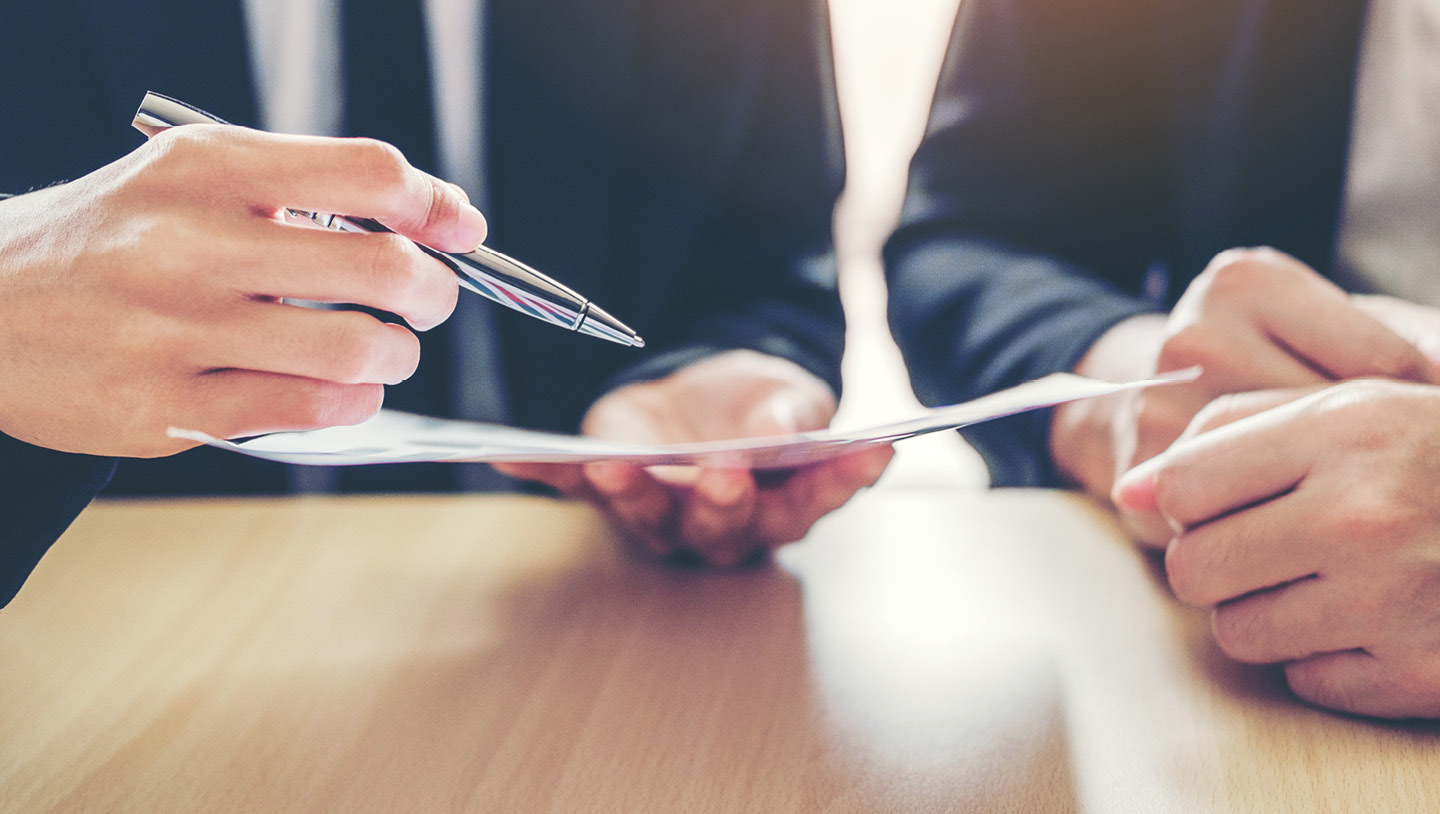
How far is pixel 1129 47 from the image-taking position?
714mm

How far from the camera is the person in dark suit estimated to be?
0.30 m

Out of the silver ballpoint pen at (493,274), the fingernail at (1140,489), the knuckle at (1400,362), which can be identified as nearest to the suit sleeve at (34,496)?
the silver ballpoint pen at (493,274)

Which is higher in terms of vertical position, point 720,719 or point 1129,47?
point 1129,47

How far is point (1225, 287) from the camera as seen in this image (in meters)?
0.38

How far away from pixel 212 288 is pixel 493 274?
84mm

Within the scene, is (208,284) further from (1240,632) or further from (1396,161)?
(1396,161)

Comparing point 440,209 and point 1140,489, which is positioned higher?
point 440,209

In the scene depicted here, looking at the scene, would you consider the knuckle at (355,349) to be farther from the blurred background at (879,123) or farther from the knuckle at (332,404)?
the blurred background at (879,123)

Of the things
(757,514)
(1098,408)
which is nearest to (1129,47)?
(1098,408)

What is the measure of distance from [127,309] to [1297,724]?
1.33ft

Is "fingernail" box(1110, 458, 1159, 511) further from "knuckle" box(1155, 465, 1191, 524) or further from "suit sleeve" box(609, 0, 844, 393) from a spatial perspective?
"suit sleeve" box(609, 0, 844, 393)

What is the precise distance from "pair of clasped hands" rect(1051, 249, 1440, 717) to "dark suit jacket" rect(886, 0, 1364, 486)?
0.82ft

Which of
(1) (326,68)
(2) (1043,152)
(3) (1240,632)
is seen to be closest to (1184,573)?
(3) (1240,632)

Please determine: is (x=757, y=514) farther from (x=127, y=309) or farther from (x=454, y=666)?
(x=127, y=309)
